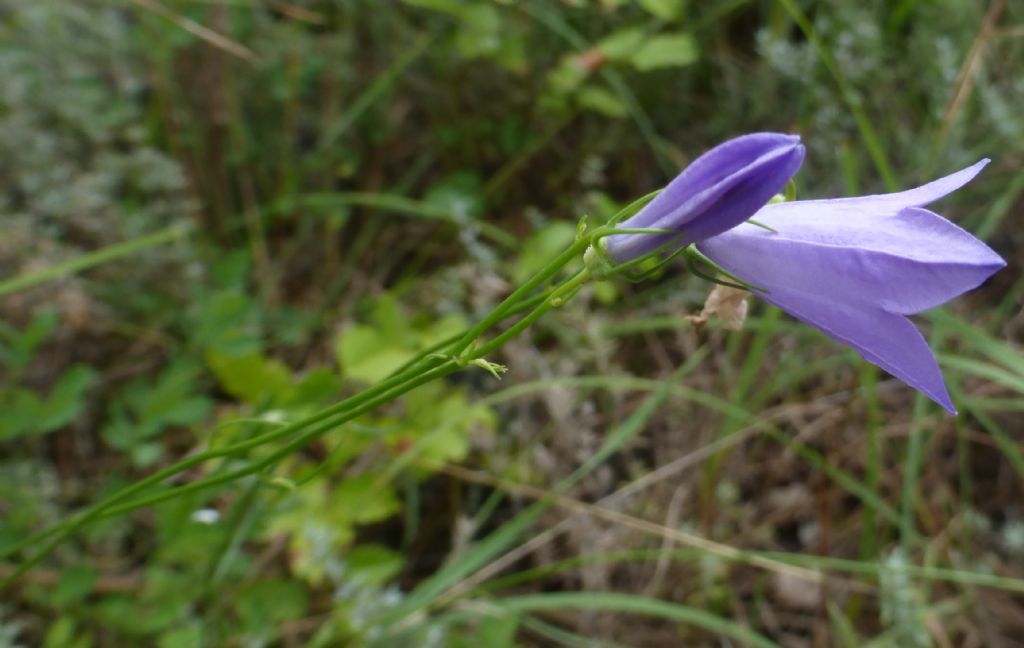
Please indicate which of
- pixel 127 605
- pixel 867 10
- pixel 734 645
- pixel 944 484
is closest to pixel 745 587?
pixel 734 645

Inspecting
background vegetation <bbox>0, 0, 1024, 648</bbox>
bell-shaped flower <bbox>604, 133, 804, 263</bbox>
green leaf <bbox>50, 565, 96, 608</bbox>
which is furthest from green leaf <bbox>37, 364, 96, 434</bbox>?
bell-shaped flower <bbox>604, 133, 804, 263</bbox>

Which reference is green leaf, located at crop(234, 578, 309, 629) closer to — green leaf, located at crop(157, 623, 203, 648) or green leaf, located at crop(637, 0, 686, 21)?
green leaf, located at crop(157, 623, 203, 648)

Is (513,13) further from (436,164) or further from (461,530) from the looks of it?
(461,530)

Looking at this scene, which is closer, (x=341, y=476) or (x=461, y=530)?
(x=461, y=530)

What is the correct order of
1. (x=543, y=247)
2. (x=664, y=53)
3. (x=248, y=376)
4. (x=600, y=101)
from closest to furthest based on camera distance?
(x=248, y=376) < (x=543, y=247) < (x=664, y=53) < (x=600, y=101)

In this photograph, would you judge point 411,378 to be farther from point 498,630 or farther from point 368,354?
point 368,354

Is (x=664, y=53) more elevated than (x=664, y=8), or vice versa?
(x=664, y=8)

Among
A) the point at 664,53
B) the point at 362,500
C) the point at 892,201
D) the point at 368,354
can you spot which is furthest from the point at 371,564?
the point at 664,53
